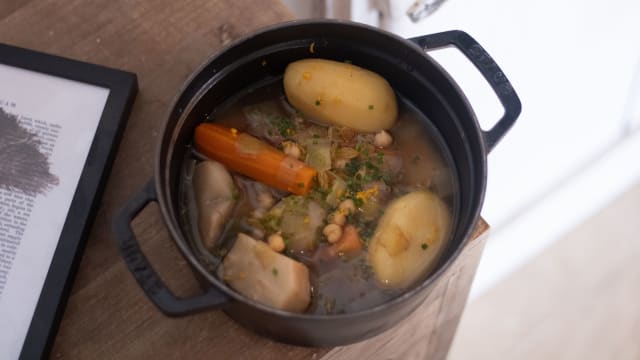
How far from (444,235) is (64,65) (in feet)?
1.75

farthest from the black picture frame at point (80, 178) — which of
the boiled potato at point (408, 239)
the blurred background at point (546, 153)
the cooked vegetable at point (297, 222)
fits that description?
the blurred background at point (546, 153)

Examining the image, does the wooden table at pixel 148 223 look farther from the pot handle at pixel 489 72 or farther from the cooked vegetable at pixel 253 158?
the pot handle at pixel 489 72

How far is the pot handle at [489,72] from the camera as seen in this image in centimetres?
82

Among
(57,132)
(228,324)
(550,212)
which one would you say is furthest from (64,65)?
(550,212)

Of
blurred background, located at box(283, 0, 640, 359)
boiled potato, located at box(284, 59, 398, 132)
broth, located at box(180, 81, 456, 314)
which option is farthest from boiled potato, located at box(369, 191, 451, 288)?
blurred background, located at box(283, 0, 640, 359)

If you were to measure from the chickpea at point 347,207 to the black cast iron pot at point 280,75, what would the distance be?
11 cm

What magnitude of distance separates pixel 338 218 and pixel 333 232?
17mm

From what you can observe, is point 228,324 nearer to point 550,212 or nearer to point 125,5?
point 125,5

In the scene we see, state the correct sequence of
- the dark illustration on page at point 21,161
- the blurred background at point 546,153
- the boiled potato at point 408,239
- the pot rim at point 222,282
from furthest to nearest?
the blurred background at point 546,153 → the dark illustration on page at point 21,161 → the boiled potato at point 408,239 → the pot rim at point 222,282

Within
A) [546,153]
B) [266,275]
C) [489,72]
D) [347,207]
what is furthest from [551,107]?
[266,275]

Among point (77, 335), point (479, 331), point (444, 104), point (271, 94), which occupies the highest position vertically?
point (444, 104)

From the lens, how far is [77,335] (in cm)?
89

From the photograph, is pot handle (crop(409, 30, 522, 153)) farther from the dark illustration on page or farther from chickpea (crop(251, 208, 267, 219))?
the dark illustration on page

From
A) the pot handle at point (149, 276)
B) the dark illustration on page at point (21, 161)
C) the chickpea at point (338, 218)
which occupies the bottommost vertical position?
the dark illustration on page at point (21, 161)
